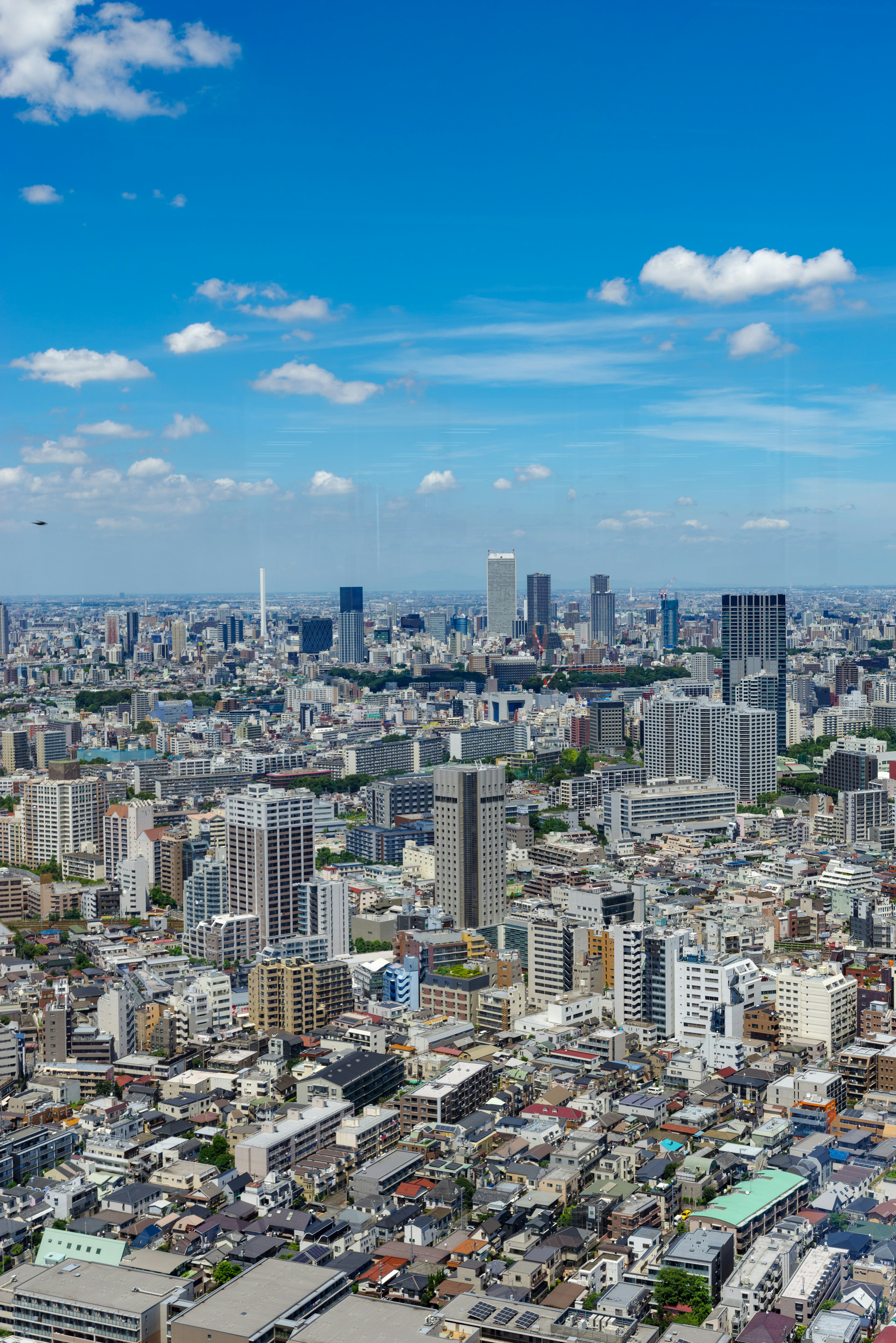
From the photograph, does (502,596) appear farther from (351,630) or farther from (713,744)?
(713,744)

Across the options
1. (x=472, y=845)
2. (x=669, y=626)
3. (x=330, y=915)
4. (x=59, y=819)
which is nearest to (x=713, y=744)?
(x=472, y=845)

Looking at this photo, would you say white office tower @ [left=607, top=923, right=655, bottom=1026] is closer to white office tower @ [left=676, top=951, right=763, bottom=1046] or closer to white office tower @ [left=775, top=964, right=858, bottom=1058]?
white office tower @ [left=676, top=951, right=763, bottom=1046]

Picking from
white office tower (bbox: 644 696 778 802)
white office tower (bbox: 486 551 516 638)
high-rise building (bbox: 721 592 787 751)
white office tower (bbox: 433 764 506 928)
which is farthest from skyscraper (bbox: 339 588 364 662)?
white office tower (bbox: 433 764 506 928)

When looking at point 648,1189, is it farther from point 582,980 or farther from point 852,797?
point 852,797

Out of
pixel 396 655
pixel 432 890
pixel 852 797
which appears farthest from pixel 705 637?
pixel 432 890

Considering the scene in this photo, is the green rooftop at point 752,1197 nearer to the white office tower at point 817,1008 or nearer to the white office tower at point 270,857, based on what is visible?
the white office tower at point 817,1008

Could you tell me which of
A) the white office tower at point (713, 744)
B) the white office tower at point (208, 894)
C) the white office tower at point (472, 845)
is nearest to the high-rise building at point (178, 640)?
the white office tower at point (713, 744)

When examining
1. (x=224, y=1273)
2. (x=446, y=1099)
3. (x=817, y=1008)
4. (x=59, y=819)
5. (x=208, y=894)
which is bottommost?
(x=224, y=1273)
